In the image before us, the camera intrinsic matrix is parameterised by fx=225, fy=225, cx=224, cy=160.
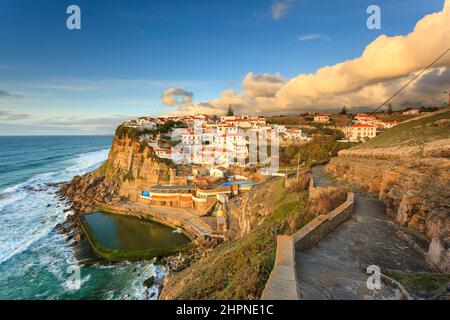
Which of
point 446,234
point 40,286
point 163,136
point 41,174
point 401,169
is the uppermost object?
point 163,136

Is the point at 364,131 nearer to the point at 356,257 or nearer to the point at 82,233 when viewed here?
the point at 356,257

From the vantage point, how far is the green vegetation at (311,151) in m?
38.1

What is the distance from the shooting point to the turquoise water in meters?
21.4

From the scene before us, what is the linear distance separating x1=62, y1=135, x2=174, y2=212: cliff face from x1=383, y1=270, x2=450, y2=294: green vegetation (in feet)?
105

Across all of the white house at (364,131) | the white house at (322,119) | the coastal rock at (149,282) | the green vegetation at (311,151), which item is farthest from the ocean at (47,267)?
the white house at (322,119)

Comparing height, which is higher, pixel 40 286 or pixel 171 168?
pixel 171 168

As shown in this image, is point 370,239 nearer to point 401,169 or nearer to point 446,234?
point 446,234

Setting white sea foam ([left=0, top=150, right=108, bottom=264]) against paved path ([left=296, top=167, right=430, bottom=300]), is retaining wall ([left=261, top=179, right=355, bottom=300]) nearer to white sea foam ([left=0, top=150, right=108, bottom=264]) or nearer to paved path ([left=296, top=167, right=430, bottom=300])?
paved path ([left=296, top=167, right=430, bottom=300])

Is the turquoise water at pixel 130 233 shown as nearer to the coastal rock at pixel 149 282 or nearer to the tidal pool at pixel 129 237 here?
the tidal pool at pixel 129 237

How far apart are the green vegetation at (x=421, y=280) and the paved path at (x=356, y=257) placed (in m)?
0.39

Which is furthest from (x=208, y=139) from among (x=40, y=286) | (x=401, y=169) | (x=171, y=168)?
(x=401, y=169)

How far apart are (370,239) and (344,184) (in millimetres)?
7419
